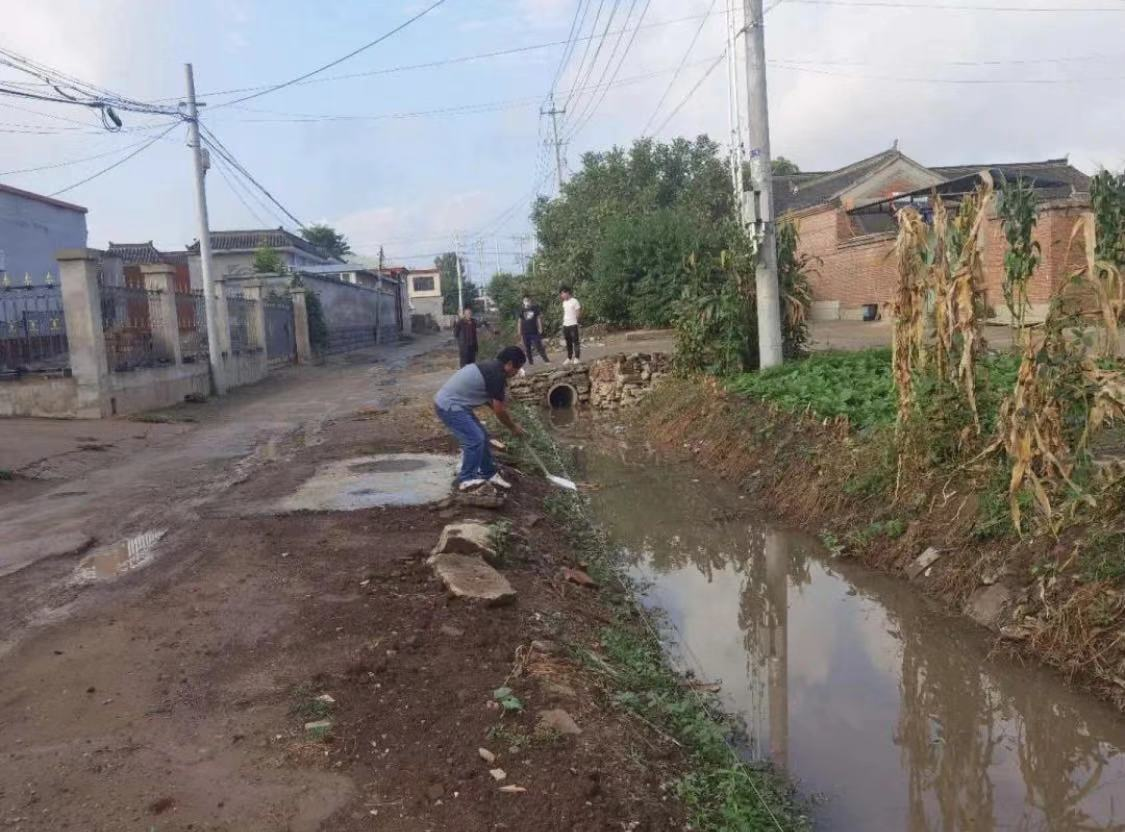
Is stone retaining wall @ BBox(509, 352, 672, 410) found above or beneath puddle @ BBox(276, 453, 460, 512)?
above

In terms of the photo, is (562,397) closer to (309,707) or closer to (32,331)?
(32,331)

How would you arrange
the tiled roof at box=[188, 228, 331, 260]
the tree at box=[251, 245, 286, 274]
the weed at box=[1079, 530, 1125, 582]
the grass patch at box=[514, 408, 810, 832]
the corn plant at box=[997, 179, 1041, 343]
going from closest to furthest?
the grass patch at box=[514, 408, 810, 832]
the weed at box=[1079, 530, 1125, 582]
the corn plant at box=[997, 179, 1041, 343]
the tree at box=[251, 245, 286, 274]
the tiled roof at box=[188, 228, 331, 260]

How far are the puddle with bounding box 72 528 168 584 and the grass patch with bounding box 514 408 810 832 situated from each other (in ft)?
10.6

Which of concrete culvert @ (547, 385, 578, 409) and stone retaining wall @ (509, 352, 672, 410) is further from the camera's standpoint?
concrete culvert @ (547, 385, 578, 409)

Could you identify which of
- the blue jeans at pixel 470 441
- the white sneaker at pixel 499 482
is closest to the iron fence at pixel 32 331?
the blue jeans at pixel 470 441

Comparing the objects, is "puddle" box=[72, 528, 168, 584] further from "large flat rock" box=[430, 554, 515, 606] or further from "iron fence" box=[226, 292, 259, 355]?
"iron fence" box=[226, 292, 259, 355]

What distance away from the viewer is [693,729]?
406cm

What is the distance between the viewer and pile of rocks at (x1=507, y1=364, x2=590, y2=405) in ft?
56.9

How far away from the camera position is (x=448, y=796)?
3.17 meters

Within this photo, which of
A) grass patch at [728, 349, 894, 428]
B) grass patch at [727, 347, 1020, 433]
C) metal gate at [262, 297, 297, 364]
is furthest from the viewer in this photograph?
metal gate at [262, 297, 297, 364]

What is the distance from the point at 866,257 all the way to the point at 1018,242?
22.3 metres

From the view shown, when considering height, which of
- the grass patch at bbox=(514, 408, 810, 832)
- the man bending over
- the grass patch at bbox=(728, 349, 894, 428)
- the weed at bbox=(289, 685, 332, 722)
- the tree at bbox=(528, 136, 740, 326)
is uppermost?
the tree at bbox=(528, 136, 740, 326)

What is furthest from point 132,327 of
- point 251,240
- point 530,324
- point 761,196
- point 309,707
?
point 251,240

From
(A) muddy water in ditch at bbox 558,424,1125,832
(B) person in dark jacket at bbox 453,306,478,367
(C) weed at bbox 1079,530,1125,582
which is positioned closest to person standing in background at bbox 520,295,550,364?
(B) person in dark jacket at bbox 453,306,478,367
